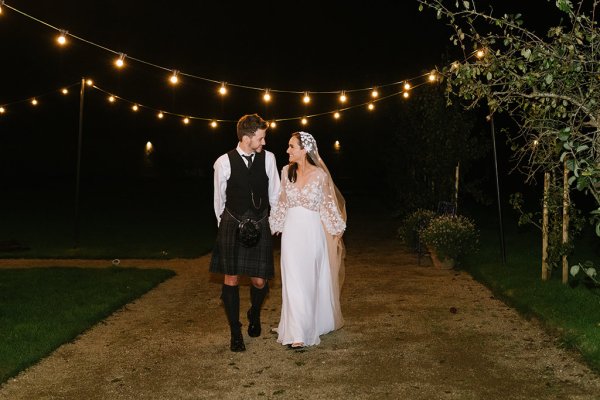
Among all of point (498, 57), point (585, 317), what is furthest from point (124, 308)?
point (498, 57)

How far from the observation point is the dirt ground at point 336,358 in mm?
5734

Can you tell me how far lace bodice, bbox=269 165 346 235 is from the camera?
7359 millimetres

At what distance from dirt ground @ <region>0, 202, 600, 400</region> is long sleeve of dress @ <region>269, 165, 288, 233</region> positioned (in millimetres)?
1207

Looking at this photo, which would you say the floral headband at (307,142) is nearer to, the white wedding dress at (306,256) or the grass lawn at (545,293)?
the white wedding dress at (306,256)

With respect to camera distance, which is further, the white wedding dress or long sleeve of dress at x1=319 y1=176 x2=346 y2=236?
long sleeve of dress at x1=319 y1=176 x2=346 y2=236

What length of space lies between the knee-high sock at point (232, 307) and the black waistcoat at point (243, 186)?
81cm

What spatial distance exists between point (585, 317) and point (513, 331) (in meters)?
0.90

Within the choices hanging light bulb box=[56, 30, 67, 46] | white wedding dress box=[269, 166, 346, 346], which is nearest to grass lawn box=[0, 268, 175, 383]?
white wedding dress box=[269, 166, 346, 346]

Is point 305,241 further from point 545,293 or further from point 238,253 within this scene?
point 545,293

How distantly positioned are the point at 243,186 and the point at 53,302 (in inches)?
166

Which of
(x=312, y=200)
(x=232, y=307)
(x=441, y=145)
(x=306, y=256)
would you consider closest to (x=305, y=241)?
(x=306, y=256)

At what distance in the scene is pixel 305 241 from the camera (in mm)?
7355

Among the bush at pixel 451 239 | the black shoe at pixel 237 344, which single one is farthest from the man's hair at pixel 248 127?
the bush at pixel 451 239

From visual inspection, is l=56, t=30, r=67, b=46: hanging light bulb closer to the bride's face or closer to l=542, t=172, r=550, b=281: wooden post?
the bride's face
